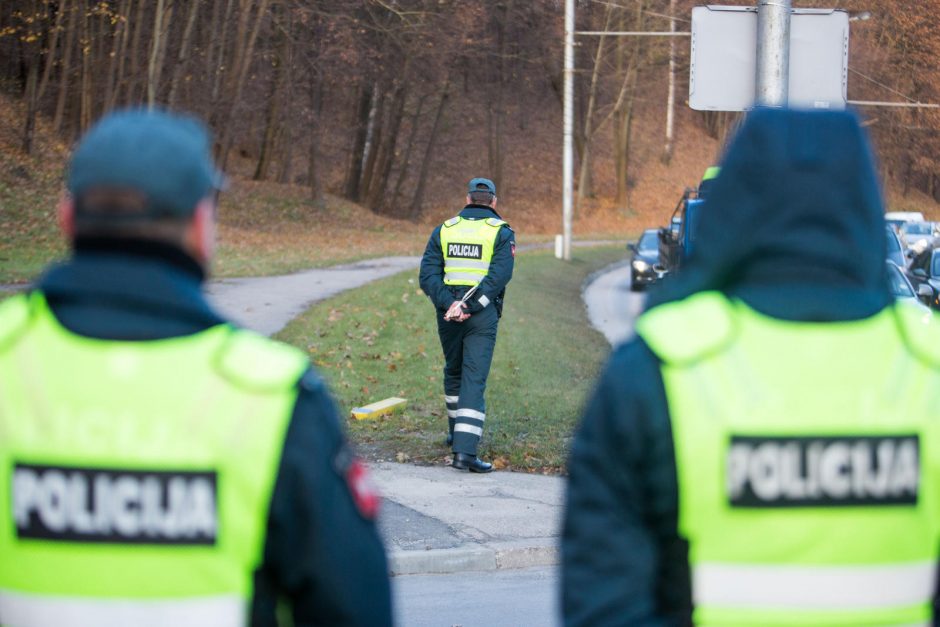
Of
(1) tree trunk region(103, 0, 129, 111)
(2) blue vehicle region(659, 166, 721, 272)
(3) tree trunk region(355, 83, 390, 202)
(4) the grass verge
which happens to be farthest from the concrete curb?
(3) tree trunk region(355, 83, 390, 202)

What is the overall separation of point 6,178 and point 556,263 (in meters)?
13.8

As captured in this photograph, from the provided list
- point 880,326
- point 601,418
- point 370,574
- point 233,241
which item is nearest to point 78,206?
point 370,574

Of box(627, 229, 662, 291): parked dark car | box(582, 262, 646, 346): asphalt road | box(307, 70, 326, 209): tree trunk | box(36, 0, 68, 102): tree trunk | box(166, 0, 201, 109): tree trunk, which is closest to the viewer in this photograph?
box(582, 262, 646, 346): asphalt road

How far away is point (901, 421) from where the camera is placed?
7.52ft

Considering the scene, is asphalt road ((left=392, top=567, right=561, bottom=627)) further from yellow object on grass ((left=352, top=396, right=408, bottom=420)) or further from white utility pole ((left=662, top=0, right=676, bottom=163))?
white utility pole ((left=662, top=0, right=676, bottom=163))

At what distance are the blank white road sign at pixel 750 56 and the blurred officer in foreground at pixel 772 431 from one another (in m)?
8.00

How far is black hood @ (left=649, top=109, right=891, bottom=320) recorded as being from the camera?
228 cm

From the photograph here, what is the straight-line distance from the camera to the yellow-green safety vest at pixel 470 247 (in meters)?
9.64

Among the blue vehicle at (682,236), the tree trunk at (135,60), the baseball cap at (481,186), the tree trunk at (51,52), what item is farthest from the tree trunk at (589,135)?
the baseball cap at (481,186)

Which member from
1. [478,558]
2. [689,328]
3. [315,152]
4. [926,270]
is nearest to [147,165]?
[689,328]

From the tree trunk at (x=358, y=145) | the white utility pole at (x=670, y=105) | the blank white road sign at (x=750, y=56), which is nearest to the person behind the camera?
the blank white road sign at (x=750, y=56)

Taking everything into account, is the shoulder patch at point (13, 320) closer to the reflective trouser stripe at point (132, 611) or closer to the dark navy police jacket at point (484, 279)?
the reflective trouser stripe at point (132, 611)

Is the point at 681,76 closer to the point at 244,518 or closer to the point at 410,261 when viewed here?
the point at 410,261

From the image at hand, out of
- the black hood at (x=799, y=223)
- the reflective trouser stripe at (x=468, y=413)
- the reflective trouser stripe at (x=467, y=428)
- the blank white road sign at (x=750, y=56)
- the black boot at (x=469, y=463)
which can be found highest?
the blank white road sign at (x=750, y=56)
